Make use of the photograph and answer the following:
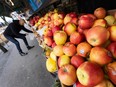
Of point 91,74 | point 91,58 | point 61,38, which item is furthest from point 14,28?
point 91,74

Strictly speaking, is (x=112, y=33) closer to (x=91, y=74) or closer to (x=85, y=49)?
(x=85, y=49)

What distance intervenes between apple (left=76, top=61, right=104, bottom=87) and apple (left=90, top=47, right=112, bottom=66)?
2.5 inches

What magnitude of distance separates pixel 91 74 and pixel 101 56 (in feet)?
0.54

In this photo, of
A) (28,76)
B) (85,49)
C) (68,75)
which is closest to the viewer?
(68,75)

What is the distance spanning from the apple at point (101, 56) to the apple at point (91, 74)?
0.06m

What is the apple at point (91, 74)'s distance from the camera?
42.5 inches

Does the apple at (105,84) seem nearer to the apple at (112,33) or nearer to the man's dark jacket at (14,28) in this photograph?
the apple at (112,33)

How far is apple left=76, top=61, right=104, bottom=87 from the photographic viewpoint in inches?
42.5

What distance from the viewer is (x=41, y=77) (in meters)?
4.54

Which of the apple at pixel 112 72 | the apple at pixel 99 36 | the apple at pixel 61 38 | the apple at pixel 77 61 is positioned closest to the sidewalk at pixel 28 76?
the apple at pixel 61 38

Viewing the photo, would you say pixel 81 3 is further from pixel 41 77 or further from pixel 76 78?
pixel 76 78

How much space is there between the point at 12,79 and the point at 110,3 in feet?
12.6

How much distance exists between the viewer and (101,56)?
117cm

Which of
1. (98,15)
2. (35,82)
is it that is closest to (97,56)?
(98,15)
